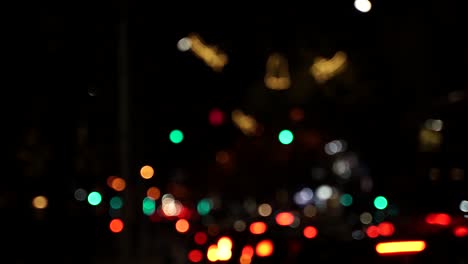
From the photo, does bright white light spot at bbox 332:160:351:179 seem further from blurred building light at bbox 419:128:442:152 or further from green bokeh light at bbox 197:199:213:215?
blurred building light at bbox 419:128:442:152

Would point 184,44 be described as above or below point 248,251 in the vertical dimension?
above

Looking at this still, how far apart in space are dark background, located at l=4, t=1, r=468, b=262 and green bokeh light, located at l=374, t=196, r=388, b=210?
293 millimetres

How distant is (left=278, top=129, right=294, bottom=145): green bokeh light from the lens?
24.0 metres

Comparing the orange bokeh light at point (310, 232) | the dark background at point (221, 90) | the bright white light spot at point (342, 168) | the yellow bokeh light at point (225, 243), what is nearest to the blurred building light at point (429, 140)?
the dark background at point (221, 90)

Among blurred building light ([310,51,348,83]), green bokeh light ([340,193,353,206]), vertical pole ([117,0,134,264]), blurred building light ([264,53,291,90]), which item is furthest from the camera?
green bokeh light ([340,193,353,206])

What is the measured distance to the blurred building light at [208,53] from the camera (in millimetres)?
18281

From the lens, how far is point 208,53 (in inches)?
761

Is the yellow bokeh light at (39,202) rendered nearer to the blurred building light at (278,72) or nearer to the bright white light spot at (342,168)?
the blurred building light at (278,72)

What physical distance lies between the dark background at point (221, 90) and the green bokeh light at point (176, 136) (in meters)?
0.27

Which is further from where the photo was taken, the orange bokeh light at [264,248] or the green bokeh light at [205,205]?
the green bokeh light at [205,205]

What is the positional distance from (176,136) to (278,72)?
6037 millimetres

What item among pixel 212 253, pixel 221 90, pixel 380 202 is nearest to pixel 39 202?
pixel 212 253

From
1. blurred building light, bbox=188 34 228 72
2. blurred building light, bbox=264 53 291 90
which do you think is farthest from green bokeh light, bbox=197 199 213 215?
blurred building light, bbox=264 53 291 90

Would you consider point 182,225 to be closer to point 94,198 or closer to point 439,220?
point 94,198
